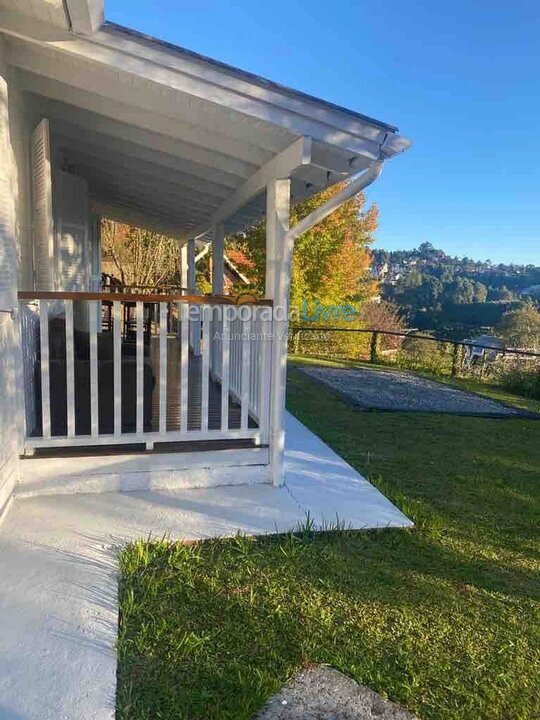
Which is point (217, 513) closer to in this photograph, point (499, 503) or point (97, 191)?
point (499, 503)

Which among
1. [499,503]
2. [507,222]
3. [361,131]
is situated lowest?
[499,503]

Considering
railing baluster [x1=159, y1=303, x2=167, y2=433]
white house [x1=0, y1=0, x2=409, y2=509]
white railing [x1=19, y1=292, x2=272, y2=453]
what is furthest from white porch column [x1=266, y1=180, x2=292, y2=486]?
railing baluster [x1=159, y1=303, x2=167, y2=433]

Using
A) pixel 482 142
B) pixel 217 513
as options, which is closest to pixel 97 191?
pixel 217 513

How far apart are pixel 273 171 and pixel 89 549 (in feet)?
8.98

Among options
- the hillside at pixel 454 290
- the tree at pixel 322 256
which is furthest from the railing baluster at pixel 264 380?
the hillside at pixel 454 290

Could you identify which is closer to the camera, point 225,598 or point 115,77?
point 225,598

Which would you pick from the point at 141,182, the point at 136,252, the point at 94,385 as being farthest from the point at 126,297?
the point at 136,252

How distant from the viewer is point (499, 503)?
12.3 ft

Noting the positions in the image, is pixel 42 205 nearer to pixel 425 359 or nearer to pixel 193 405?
pixel 193 405

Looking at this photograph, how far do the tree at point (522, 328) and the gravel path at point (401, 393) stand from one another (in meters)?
19.0

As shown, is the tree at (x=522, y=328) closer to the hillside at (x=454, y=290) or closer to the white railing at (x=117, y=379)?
the hillside at (x=454, y=290)

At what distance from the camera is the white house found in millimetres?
2805

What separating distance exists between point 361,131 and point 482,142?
27.1 metres

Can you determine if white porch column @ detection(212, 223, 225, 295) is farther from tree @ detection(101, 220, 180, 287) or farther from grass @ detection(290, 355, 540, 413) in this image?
tree @ detection(101, 220, 180, 287)
